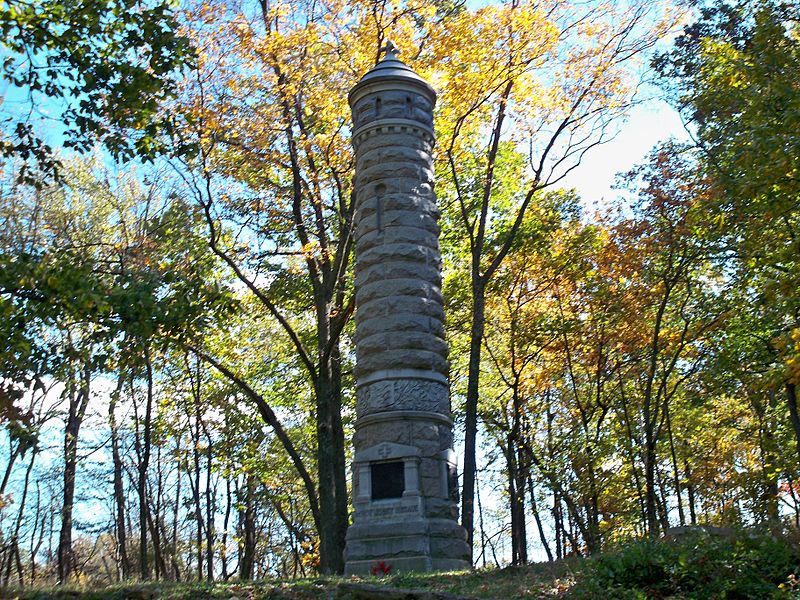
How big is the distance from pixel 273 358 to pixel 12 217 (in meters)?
9.17

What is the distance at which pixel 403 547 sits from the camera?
1280cm

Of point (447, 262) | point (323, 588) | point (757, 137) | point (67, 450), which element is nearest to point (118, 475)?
point (67, 450)

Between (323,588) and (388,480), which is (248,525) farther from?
(323,588)

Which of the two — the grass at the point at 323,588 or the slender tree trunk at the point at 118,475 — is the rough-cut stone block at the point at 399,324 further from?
the slender tree trunk at the point at 118,475

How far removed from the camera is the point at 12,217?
920 inches

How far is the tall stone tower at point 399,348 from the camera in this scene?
13.1 meters

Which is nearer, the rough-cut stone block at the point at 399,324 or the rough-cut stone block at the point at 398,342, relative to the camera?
the rough-cut stone block at the point at 398,342

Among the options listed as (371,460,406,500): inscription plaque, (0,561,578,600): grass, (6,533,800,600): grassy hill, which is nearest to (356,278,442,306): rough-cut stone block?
(371,460,406,500): inscription plaque

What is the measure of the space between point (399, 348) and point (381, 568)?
368 centimetres

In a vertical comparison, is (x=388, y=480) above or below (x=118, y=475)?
below

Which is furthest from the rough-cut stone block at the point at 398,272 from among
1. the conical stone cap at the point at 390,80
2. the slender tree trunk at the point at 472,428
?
the slender tree trunk at the point at 472,428

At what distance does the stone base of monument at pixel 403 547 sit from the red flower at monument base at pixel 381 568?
0.03 m

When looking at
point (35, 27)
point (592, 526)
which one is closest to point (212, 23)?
point (35, 27)

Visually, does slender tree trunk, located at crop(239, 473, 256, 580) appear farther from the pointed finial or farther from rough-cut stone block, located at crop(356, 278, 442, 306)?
the pointed finial
